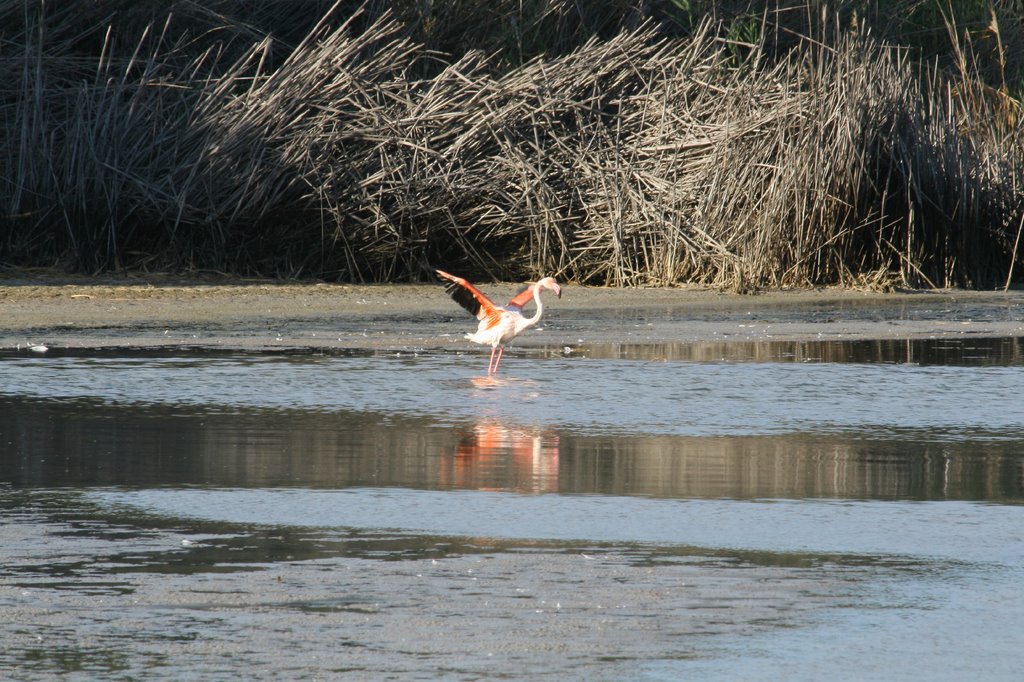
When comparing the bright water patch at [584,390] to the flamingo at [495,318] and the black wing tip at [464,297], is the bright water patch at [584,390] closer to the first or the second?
the flamingo at [495,318]

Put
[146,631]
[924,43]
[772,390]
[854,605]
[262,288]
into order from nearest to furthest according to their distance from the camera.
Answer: [146,631], [854,605], [772,390], [262,288], [924,43]

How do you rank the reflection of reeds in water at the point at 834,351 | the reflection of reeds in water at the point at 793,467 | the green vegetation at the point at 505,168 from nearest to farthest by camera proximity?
1. the reflection of reeds in water at the point at 793,467
2. the reflection of reeds in water at the point at 834,351
3. the green vegetation at the point at 505,168

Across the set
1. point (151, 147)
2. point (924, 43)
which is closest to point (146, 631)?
point (151, 147)

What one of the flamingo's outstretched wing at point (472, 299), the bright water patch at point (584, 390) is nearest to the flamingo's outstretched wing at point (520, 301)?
the flamingo's outstretched wing at point (472, 299)

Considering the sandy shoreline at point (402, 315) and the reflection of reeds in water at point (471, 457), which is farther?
the sandy shoreline at point (402, 315)

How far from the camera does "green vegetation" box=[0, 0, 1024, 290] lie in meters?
18.1

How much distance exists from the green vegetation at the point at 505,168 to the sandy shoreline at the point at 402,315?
63 cm

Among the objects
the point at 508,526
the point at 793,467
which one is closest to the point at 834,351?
the point at 793,467

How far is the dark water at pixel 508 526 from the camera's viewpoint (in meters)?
4.34

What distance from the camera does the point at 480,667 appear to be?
4.15 meters

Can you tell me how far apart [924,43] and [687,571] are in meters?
23.2

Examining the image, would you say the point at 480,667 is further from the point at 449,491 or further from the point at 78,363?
the point at 78,363

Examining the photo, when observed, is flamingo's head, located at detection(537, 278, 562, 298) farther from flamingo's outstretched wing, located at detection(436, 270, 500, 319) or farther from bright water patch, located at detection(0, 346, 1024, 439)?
bright water patch, located at detection(0, 346, 1024, 439)

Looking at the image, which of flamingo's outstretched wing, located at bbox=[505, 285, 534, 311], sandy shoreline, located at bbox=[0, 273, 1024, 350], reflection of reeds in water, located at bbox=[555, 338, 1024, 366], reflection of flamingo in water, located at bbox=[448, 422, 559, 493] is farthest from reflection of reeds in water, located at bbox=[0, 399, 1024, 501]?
sandy shoreline, located at bbox=[0, 273, 1024, 350]
